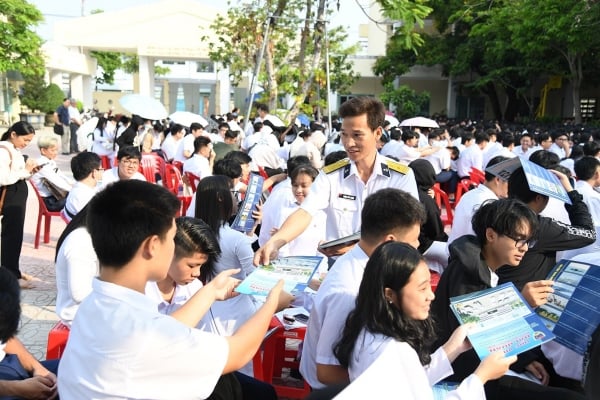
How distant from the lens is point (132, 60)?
49000 mm

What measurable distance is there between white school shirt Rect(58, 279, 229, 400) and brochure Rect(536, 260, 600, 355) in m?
1.39

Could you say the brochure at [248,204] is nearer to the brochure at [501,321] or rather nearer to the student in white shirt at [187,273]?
the student in white shirt at [187,273]

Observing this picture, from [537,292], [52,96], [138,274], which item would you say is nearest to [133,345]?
[138,274]

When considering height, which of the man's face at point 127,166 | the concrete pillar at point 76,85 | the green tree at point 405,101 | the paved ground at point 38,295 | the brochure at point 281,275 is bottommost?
the paved ground at point 38,295

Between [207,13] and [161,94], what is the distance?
2646cm

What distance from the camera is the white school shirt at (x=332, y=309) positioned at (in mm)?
2158

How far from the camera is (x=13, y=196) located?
5.45 meters

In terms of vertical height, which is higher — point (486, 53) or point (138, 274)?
point (486, 53)

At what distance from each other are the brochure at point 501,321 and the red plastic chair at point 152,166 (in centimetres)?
677

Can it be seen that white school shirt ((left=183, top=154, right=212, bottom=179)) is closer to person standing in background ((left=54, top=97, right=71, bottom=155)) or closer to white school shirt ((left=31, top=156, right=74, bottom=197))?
white school shirt ((left=31, top=156, right=74, bottom=197))

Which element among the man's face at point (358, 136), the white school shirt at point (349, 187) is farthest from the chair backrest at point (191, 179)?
the man's face at point (358, 136)

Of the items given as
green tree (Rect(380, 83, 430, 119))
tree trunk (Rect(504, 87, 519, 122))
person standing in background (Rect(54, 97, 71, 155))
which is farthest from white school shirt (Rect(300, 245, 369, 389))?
tree trunk (Rect(504, 87, 519, 122))

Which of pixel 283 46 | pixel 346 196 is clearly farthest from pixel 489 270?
pixel 283 46

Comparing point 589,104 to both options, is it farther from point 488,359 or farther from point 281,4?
point 488,359
